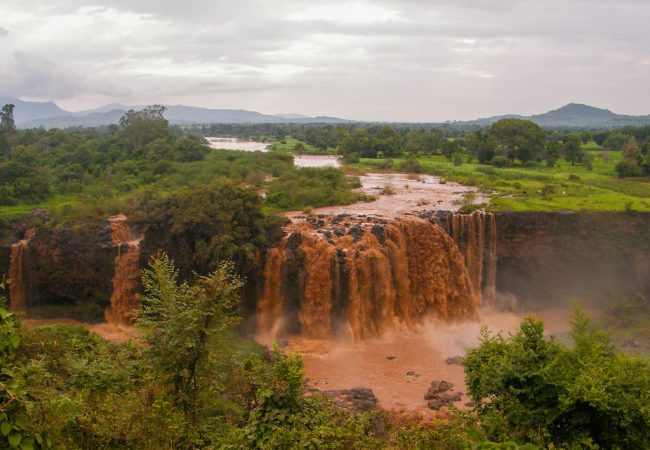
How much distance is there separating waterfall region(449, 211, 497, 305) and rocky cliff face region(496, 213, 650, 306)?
2.00 ft

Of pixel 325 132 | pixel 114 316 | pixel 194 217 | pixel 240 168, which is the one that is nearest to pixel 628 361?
pixel 194 217

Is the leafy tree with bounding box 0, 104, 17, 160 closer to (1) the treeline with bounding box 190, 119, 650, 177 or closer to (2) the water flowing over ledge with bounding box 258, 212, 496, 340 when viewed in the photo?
(1) the treeline with bounding box 190, 119, 650, 177

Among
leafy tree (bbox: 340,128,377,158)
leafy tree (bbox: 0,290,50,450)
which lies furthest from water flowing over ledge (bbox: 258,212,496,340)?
Answer: leafy tree (bbox: 340,128,377,158)

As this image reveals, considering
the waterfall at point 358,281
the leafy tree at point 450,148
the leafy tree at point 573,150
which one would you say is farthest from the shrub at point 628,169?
the waterfall at point 358,281

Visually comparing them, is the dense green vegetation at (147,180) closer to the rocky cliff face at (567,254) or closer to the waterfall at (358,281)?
the waterfall at (358,281)

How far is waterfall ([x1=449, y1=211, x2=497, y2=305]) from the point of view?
1134 inches

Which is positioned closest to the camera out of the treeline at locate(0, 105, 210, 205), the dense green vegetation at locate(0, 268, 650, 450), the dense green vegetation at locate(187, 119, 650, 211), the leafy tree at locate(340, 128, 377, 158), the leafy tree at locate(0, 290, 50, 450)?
the leafy tree at locate(0, 290, 50, 450)

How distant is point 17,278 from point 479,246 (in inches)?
951

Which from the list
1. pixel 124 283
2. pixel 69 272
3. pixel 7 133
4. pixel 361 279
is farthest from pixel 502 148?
pixel 7 133

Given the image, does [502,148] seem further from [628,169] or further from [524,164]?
[628,169]

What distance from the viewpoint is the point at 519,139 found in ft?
170

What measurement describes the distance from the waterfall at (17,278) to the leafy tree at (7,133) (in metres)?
23.6

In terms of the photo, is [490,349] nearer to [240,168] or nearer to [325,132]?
[240,168]

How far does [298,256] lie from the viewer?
84.2 feet
